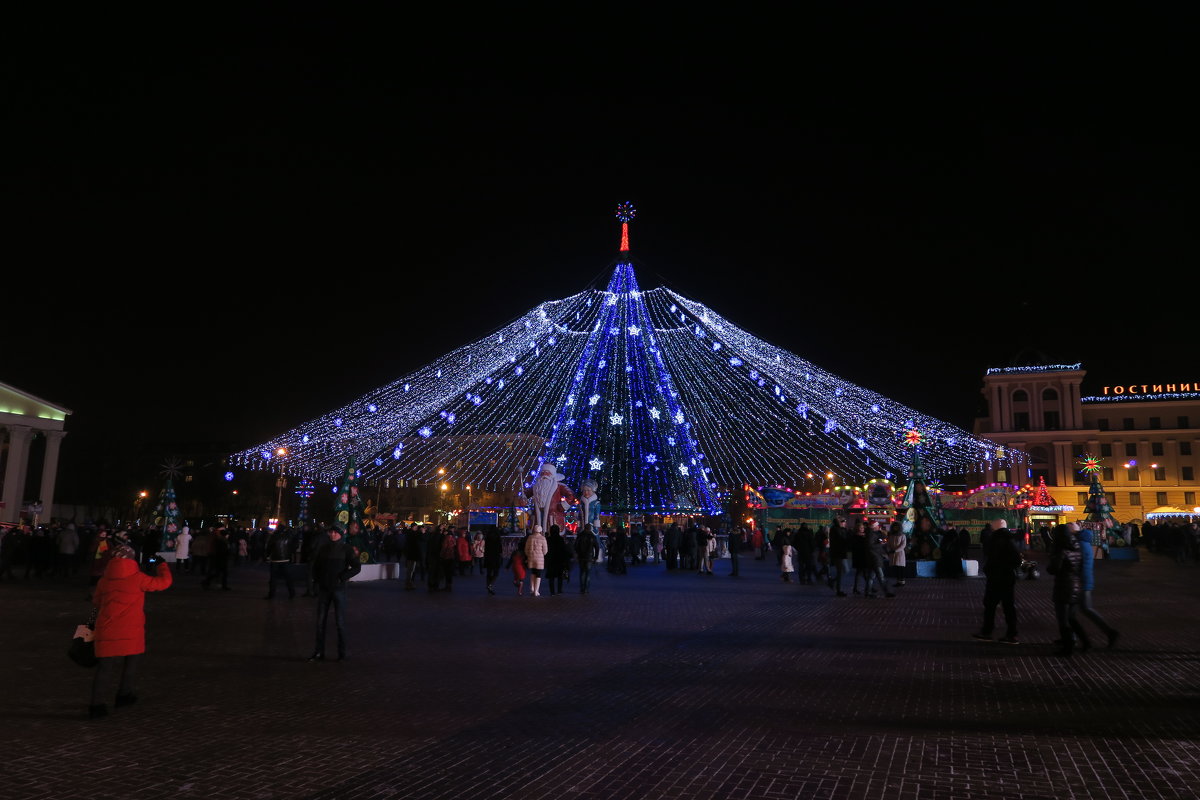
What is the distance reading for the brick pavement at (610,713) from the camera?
17.6 feet

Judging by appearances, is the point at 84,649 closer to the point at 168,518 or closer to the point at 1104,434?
the point at 168,518

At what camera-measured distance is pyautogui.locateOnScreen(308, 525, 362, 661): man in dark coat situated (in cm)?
985

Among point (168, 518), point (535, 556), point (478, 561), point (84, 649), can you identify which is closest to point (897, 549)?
point (535, 556)

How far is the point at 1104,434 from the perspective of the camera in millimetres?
81062

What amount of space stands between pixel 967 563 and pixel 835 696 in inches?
778

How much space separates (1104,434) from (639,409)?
65.1 meters

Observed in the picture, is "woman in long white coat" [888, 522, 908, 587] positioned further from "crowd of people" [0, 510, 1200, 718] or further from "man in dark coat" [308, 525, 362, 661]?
"man in dark coat" [308, 525, 362, 661]

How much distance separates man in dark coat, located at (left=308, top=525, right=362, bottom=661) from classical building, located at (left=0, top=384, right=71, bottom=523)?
146ft

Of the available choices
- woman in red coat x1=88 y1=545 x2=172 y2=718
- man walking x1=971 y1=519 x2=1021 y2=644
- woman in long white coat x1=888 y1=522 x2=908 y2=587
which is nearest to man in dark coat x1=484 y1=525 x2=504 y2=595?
woman in long white coat x1=888 y1=522 x2=908 y2=587

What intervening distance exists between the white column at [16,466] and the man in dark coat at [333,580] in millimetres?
44995

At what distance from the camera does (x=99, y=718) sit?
22.8ft

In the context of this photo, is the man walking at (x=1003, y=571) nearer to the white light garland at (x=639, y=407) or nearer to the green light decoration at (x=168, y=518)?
the white light garland at (x=639, y=407)

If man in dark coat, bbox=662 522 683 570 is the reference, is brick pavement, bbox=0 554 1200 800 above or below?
below

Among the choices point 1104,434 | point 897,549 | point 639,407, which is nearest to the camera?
point 897,549
